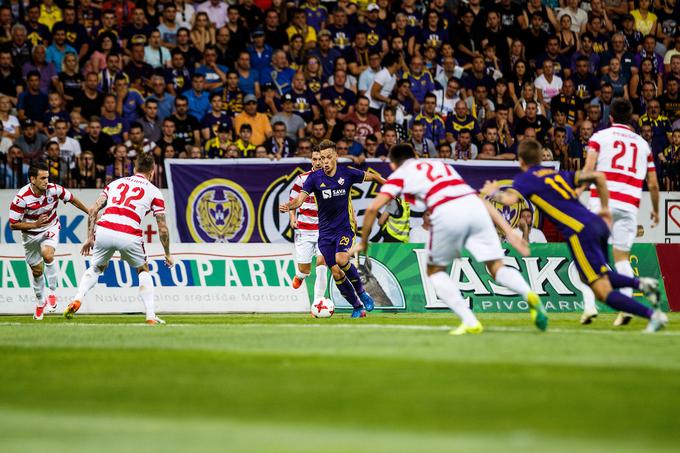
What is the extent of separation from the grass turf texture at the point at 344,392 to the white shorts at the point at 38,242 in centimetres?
652

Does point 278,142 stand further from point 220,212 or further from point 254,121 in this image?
point 220,212

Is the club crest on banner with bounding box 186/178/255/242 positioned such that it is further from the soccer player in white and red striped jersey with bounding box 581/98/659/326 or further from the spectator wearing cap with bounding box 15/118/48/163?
the soccer player in white and red striped jersey with bounding box 581/98/659/326

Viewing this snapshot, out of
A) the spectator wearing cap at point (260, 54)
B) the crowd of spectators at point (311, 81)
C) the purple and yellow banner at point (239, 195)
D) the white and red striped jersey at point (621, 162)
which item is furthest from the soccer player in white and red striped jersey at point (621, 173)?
the spectator wearing cap at point (260, 54)

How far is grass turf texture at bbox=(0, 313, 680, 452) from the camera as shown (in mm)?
6059

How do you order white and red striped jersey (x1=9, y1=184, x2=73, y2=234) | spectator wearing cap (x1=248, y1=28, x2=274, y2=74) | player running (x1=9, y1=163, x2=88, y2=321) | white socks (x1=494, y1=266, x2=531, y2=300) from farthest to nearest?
1. spectator wearing cap (x1=248, y1=28, x2=274, y2=74)
2. white and red striped jersey (x1=9, y1=184, x2=73, y2=234)
3. player running (x1=9, y1=163, x2=88, y2=321)
4. white socks (x1=494, y1=266, x2=531, y2=300)

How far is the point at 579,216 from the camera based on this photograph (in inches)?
511

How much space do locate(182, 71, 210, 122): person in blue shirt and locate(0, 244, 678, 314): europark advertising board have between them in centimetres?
351

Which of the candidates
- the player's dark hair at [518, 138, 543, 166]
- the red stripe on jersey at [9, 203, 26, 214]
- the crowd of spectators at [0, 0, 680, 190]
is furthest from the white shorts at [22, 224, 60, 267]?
the player's dark hair at [518, 138, 543, 166]

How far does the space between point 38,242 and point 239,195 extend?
4232mm

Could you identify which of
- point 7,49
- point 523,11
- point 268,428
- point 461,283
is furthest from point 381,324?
point 523,11

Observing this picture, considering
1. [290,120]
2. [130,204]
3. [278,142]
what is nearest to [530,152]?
[130,204]

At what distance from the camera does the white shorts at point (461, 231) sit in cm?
1203

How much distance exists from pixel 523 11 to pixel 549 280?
9.41 meters

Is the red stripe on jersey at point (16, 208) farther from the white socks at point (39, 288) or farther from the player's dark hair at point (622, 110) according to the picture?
the player's dark hair at point (622, 110)
